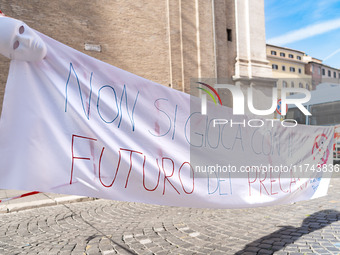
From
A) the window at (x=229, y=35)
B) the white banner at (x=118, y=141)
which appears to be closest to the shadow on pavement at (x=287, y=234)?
the white banner at (x=118, y=141)

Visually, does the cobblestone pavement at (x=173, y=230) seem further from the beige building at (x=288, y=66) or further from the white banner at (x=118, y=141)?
the beige building at (x=288, y=66)

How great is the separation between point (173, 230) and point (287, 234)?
59.7 inches

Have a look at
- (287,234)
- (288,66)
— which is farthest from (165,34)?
(288,66)

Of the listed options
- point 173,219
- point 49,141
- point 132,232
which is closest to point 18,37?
point 49,141

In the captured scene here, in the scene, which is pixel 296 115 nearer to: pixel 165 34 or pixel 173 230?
pixel 165 34

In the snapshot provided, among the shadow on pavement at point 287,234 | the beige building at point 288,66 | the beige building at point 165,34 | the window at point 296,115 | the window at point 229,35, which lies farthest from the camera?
the beige building at point 288,66

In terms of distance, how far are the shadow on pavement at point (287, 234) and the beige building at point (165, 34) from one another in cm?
982

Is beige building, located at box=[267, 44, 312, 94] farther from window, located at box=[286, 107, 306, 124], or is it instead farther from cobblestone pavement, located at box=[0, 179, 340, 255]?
cobblestone pavement, located at box=[0, 179, 340, 255]

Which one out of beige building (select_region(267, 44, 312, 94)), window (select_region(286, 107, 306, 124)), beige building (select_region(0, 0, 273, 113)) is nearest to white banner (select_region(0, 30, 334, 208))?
beige building (select_region(0, 0, 273, 113))

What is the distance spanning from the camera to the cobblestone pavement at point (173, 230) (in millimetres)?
3553

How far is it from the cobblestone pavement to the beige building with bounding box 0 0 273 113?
7180mm

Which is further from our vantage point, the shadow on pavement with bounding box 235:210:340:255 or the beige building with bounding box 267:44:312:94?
the beige building with bounding box 267:44:312:94

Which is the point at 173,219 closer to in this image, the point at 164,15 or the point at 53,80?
the point at 53,80

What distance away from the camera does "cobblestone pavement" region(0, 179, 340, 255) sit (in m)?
3.55
